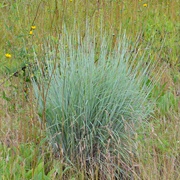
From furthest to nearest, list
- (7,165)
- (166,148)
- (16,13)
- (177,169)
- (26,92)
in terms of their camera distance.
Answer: (16,13), (26,92), (166,148), (177,169), (7,165)

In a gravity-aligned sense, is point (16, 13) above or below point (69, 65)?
below

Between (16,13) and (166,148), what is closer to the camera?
(166,148)

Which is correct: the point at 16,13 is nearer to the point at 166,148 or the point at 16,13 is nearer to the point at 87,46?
the point at 87,46

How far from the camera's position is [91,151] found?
9.38 feet

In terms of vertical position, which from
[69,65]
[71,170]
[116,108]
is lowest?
[71,170]

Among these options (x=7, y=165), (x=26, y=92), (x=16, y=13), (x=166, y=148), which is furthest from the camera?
(x=16, y=13)

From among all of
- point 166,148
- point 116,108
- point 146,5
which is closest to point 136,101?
point 116,108

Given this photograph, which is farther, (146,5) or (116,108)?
(146,5)

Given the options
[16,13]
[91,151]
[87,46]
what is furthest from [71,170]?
[16,13]

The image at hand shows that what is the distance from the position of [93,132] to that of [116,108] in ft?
0.77

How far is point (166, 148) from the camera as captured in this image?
2994 millimetres

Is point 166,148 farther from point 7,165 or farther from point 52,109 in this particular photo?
point 7,165

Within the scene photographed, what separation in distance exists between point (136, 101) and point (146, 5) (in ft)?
9.51

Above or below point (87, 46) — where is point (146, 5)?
below
